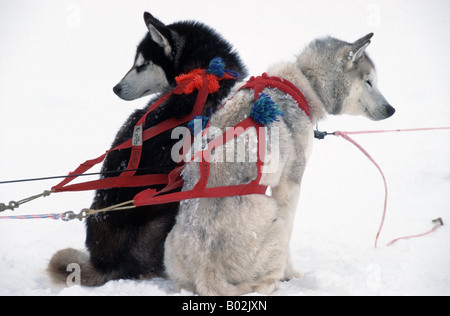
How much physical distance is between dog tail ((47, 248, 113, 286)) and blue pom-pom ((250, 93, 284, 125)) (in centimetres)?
163

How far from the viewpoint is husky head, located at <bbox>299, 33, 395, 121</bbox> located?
3381 mm

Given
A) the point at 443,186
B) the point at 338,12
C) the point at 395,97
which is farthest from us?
the point at 338,12

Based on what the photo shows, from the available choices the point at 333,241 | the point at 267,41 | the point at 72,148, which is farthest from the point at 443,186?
the point at 267,41

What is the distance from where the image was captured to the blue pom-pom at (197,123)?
2895mm

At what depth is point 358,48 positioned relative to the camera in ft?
10.8

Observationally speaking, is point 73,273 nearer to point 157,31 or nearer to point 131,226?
point 131,226

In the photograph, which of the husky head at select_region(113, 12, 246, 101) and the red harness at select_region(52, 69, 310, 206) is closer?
the red harness at select_region(52, 69, 310, 206)

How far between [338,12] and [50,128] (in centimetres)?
819

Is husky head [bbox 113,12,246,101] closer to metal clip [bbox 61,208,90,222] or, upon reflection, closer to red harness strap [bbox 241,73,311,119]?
red harness strap [bbox 241,73,311,119]

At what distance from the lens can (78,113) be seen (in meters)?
9.54

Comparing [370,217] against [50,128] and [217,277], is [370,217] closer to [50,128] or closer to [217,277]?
[217,277]

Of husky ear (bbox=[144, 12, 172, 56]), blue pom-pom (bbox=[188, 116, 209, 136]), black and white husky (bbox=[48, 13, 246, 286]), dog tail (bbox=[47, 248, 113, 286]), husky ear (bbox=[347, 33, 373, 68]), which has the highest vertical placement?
husky ear (bbox=[144, 12, 172, 56])

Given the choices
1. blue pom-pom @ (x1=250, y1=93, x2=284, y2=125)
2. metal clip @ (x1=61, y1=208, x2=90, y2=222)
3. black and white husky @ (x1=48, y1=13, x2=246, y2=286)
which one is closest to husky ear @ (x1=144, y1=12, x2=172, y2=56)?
black and white husky @ (x1=48, y1=13, x2=246, y2=286)

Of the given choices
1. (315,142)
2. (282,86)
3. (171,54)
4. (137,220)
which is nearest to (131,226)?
(137,220)
